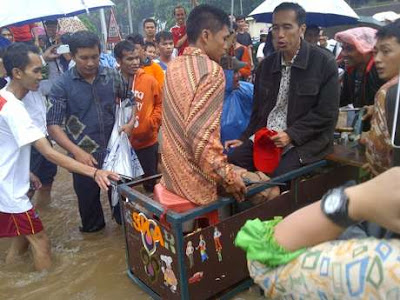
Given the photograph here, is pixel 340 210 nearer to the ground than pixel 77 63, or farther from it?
nearer to the ground

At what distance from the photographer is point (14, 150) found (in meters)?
2.93

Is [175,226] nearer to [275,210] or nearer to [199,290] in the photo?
[199,290]

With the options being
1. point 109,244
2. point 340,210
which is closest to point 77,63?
point 109,244

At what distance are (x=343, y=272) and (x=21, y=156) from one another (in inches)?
102

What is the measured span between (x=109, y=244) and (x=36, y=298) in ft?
2.80

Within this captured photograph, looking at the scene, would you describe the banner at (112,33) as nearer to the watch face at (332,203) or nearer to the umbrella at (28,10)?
the umbrella at (28,10)

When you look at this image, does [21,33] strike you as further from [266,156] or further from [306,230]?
[306,230]

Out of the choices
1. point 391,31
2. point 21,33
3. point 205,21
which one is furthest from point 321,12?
point 21,33

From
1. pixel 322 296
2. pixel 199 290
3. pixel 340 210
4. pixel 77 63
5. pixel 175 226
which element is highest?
pixel 77 63

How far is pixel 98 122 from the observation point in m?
3.46

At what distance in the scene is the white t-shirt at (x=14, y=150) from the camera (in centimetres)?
279

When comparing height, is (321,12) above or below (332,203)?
above

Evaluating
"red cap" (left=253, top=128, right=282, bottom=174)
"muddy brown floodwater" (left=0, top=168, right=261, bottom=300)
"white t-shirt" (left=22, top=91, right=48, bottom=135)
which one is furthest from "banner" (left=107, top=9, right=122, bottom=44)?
"red cap" (left=253, top=128, right=282, bottom=174)

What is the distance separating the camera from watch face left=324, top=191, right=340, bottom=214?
1.09 m
